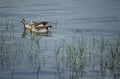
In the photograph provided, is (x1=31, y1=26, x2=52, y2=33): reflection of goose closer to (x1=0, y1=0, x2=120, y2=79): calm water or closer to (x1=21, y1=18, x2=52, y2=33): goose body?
(x1=21, y1=18, x2=52, y2=33): goose body

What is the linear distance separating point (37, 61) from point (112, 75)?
2.77m

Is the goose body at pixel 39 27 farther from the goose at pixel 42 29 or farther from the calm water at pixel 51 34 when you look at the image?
the calm water at pixel 51 34

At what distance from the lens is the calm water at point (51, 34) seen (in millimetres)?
14577

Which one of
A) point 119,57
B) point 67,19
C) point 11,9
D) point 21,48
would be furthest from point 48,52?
point 11,9

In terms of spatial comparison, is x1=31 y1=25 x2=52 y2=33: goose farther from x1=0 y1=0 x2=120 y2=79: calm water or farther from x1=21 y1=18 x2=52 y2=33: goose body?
x1=0 y1=0 x2=120 y2=79: calm water

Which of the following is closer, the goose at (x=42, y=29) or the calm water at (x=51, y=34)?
the calm water at (x=51, y=34)

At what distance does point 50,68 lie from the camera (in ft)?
49.5

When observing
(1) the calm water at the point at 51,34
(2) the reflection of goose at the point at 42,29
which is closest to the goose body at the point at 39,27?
(2) the reflection of goose at the point at 42,29

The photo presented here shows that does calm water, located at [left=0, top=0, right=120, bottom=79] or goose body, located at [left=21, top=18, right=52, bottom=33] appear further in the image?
goose body, located at [left=21, top=18, right=52, bottom=33]

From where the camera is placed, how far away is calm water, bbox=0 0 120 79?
14.6 metres

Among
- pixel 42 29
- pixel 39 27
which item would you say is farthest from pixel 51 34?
pixel 42 29

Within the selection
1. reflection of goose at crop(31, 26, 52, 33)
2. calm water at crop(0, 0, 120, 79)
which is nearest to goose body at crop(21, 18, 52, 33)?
reflection of goose at crop(31, 26, 52, 33)

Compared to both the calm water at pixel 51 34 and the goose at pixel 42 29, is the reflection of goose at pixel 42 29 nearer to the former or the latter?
the goose at pixel 42 29

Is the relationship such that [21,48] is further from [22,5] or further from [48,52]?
[22,5]
